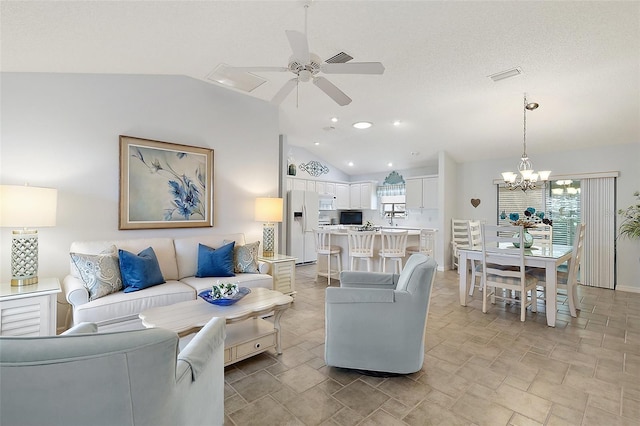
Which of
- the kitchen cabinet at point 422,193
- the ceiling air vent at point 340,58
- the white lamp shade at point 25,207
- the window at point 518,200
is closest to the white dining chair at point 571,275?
the window at point 518,200

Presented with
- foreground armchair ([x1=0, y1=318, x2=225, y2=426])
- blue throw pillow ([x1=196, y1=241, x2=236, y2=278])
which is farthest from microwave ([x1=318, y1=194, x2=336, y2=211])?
foreground armchair ([x1=0, y1=318, x2=225, y2=426])

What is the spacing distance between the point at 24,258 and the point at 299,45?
2.91 metres

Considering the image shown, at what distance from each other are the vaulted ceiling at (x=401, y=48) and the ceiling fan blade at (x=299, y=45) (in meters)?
0.59

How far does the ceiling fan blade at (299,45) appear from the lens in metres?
1.90

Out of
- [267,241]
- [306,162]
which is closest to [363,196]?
[306,162]

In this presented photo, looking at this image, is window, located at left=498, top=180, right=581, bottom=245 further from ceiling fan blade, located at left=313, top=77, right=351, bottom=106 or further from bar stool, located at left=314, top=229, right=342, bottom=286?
ceiling fan blade, located at left=313, top=77, right=351, bottom=106

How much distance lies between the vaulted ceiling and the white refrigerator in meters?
2.23

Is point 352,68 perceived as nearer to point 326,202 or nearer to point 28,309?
point 28,309

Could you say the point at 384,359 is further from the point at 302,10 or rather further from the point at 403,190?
the point at 403,190

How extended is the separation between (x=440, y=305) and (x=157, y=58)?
4.47 m

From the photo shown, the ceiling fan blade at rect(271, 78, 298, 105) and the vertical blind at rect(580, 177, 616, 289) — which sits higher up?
the ceiling fan blade at rect(271, 78, 298, 105)

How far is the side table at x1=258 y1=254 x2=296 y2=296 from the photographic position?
3984 millimetres

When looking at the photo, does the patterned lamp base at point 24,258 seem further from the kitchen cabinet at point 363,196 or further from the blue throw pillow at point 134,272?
the kitchen cabinet at point 363,196

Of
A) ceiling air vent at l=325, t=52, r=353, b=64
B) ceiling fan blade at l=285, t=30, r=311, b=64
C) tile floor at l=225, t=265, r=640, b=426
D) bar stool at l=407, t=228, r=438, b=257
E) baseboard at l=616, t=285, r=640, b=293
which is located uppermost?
ceiling air vent at l=325, t=52, r=353, b=64
